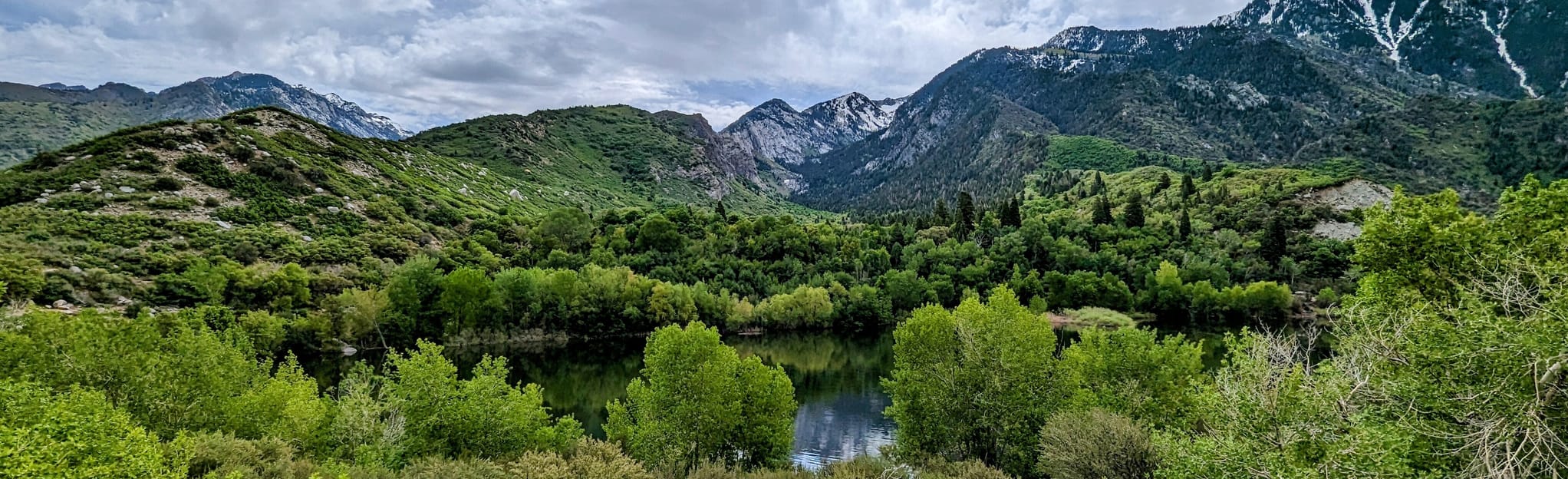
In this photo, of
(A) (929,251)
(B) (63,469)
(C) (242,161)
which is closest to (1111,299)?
(A) (929,251)

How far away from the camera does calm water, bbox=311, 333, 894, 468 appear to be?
48.1 metres

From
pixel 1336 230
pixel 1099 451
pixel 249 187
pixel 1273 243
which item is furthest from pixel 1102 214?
pixel 249 187

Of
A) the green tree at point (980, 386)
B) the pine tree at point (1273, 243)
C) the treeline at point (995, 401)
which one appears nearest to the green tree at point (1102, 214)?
the pine tree at point (1273, 243)

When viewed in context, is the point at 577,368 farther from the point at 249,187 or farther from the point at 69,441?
the point at 249,187

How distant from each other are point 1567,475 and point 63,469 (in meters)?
26.9

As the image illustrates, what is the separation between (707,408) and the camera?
3161 cm

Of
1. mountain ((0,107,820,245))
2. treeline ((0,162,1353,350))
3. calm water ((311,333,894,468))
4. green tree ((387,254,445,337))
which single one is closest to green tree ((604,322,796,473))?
calm water ((311,333,894,468))

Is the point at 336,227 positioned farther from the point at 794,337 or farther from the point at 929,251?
the point at 929,251

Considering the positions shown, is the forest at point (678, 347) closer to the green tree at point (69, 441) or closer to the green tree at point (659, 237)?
the green tree at point (69, 441)

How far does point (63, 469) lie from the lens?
12.9 meters

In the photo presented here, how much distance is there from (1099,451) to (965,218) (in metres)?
122

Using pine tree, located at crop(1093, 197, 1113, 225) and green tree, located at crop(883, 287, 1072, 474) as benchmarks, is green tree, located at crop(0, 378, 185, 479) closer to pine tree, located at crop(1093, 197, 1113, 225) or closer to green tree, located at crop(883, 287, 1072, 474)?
green tree, located at crop(883, 287, 1072, 474)

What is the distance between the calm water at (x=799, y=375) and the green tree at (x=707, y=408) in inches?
380

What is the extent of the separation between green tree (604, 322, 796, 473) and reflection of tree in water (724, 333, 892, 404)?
21.0 metres
